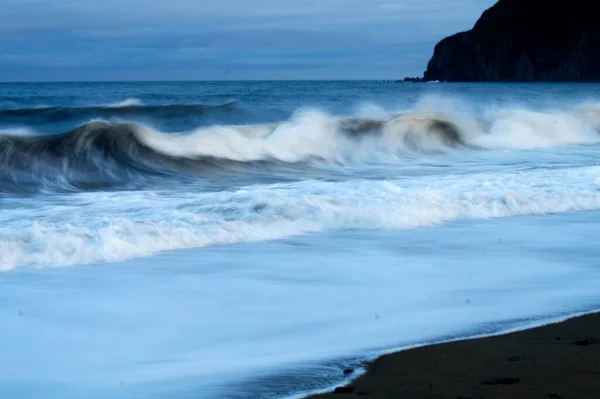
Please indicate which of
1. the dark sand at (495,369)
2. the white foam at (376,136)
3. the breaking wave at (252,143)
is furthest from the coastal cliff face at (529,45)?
the dark sand at (495,369)

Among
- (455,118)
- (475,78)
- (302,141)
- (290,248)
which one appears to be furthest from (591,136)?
(475,78)

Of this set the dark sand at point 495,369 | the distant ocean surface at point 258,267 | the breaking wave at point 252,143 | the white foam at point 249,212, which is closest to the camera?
the dark sand at point 495,369

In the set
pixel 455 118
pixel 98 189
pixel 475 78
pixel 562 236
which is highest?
pixel 475 78

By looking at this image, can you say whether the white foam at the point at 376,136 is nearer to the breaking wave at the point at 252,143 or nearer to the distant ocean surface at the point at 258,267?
the breaking wave at the point at 252,143

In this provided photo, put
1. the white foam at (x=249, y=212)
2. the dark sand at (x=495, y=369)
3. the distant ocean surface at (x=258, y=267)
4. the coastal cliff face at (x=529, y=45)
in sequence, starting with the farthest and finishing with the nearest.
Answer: the coastal cliff face at (x=529, y=45), the white foam at (x=249, y=212), the distant ocean surface at (x=258, y=267), the dark sand at (x=495, y=369)

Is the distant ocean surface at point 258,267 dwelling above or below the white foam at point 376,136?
below

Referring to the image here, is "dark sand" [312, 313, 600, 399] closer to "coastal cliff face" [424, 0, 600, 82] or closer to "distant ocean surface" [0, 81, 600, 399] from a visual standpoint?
"distant ocean surface" [0, 81, 600, 399]

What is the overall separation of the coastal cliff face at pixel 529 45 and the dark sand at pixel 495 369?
300 ft

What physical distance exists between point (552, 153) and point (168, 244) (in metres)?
10.7

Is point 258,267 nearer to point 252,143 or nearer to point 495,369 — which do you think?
point 495,369

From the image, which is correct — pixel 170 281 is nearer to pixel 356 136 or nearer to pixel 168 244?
pixel 168 244

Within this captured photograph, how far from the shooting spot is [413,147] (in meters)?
17.0

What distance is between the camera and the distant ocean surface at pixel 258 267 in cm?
421

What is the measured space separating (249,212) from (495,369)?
4.40 m
